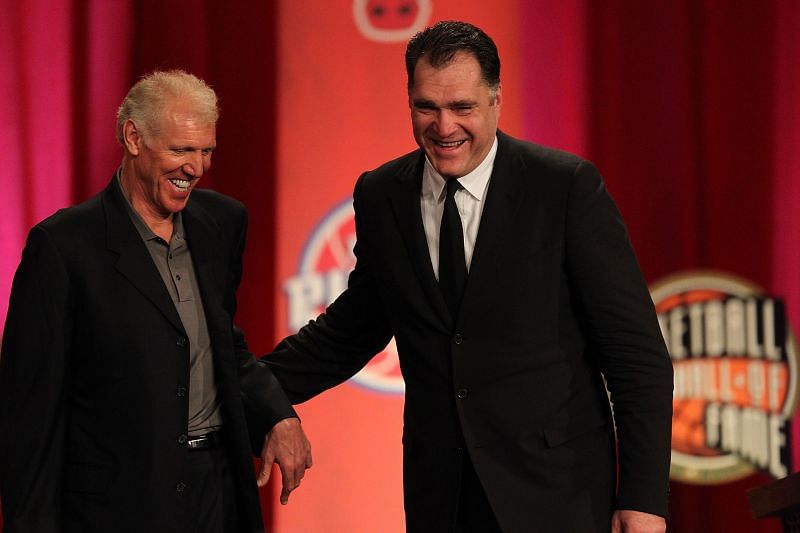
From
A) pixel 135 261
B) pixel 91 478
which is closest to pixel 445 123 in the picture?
pixel 135 261

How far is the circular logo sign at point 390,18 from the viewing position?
359 cm

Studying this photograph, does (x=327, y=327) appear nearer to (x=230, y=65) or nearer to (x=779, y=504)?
(x=779, y=504)

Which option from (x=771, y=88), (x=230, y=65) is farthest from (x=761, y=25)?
(x=230, y=65)

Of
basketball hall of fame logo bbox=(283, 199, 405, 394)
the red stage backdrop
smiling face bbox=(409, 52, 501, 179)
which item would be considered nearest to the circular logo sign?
the red stage backdrop

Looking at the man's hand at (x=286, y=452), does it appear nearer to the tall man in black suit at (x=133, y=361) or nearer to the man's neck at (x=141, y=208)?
the tall man in black suit at (x=133, y=361)

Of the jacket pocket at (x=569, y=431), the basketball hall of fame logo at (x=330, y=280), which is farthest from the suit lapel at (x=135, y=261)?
the basketball hall of fame logo at (x=330, y=280)

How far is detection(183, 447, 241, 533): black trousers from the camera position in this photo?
187cm

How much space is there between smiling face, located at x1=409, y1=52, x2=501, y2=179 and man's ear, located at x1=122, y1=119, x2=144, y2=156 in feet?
1.57

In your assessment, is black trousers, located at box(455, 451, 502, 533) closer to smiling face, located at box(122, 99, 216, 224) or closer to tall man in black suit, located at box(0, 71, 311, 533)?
tall man in black suit, located at box(0, 71, 311, 533)

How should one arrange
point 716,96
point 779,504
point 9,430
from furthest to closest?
point 716,96, point 779,504, point 9,430

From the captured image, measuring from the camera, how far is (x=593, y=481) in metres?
1.84

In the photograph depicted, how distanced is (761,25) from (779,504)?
2093 millimetres

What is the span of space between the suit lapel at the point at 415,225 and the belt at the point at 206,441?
1.53 ft

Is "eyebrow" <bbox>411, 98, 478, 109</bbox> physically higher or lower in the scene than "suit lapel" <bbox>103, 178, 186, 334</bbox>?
higher
